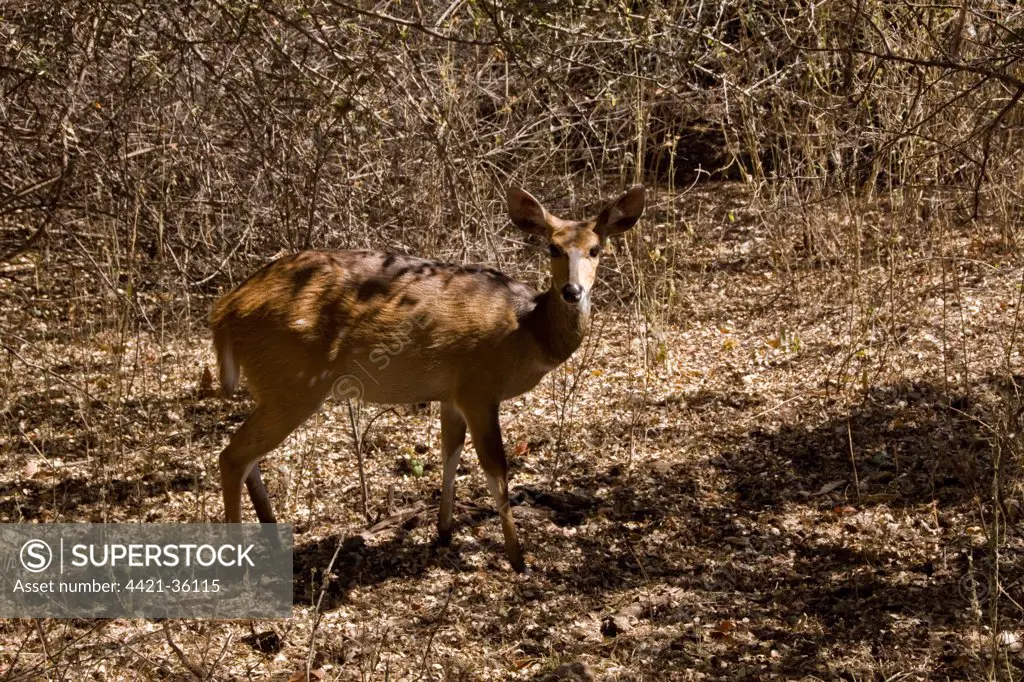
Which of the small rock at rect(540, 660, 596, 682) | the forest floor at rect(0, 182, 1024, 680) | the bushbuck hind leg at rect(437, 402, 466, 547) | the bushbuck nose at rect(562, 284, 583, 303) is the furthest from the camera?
the bushbuck hind leg at rect(437, 402, 466, 547)

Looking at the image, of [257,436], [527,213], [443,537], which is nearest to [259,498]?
[257,436]

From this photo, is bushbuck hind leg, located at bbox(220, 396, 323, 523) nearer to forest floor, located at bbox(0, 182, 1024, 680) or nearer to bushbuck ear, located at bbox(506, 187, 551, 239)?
forest floor, located at bbox(0, 182, 1024, 680)

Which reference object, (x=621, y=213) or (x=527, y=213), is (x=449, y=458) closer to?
(x=527, y=213)

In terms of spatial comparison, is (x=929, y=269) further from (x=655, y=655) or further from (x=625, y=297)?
(x=655, y=655)

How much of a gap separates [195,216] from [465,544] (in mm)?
3287

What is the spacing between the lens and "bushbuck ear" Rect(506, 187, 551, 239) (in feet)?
17.4

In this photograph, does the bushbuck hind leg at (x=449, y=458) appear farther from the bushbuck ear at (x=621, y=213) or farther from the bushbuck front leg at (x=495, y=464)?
the bushbuck ear at (x=621, y=213)

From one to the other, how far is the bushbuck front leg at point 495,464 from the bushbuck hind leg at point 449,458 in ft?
0.72

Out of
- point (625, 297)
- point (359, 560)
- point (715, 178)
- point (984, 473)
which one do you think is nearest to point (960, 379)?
point (984, 473)

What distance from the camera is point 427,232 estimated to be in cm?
676

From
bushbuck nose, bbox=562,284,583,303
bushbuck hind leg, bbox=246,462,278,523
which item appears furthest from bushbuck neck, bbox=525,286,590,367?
bushbuck hind leg, bbox=246,462,278,523

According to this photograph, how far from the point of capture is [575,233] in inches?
203

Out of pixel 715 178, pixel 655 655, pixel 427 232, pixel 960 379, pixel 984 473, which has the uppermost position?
pixel 715 178

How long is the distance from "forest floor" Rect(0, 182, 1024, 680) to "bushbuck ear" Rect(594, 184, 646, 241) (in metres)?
0.79
